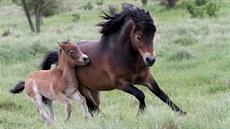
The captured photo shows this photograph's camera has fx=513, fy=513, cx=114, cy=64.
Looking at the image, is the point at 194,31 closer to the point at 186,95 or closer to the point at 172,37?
the point at 172,37

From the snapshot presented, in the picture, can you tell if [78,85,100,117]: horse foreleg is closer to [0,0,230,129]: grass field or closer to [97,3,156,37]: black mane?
[0,0,230,129]: grass field

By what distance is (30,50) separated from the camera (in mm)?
15656

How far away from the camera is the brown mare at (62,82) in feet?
22.9

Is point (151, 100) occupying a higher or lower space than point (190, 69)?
higher

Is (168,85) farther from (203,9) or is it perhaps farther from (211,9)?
(203,9)

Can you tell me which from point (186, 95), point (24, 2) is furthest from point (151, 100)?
point (24, 2)

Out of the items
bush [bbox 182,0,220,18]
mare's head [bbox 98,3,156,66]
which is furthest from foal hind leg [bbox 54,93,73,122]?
bush [bbox 182,0,220,18]

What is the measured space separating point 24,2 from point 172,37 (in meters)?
12.4

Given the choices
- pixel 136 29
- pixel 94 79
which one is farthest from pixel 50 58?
pixel 136 29

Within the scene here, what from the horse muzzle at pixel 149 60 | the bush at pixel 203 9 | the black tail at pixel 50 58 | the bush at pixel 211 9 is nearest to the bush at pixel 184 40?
the black tail at pixel 50 58

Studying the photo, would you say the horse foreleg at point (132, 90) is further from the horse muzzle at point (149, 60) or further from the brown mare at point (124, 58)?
the horse muzzle at point (149, 60)

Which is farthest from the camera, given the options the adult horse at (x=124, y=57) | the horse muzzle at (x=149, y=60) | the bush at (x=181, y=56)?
the bush at (x=181, y=56)

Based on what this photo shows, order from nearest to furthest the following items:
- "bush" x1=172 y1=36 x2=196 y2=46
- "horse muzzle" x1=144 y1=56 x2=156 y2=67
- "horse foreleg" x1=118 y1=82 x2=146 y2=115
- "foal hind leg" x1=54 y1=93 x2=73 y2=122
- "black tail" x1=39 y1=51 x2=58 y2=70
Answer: "horse muzzle" x1=144 y1=56 x2=156 y2=67 → "horse foreleg" x1=118 y1=82 x2=146 y2=115 → "foal hind leg" x1=54 y1=93 x2=73 y2=122 → "black tail" x1=39 y1=51 x2=58 y2=70 → "bush" x1=172 y1=36 x2=196 y2=46

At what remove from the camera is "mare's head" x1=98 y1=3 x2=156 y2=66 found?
629cm
